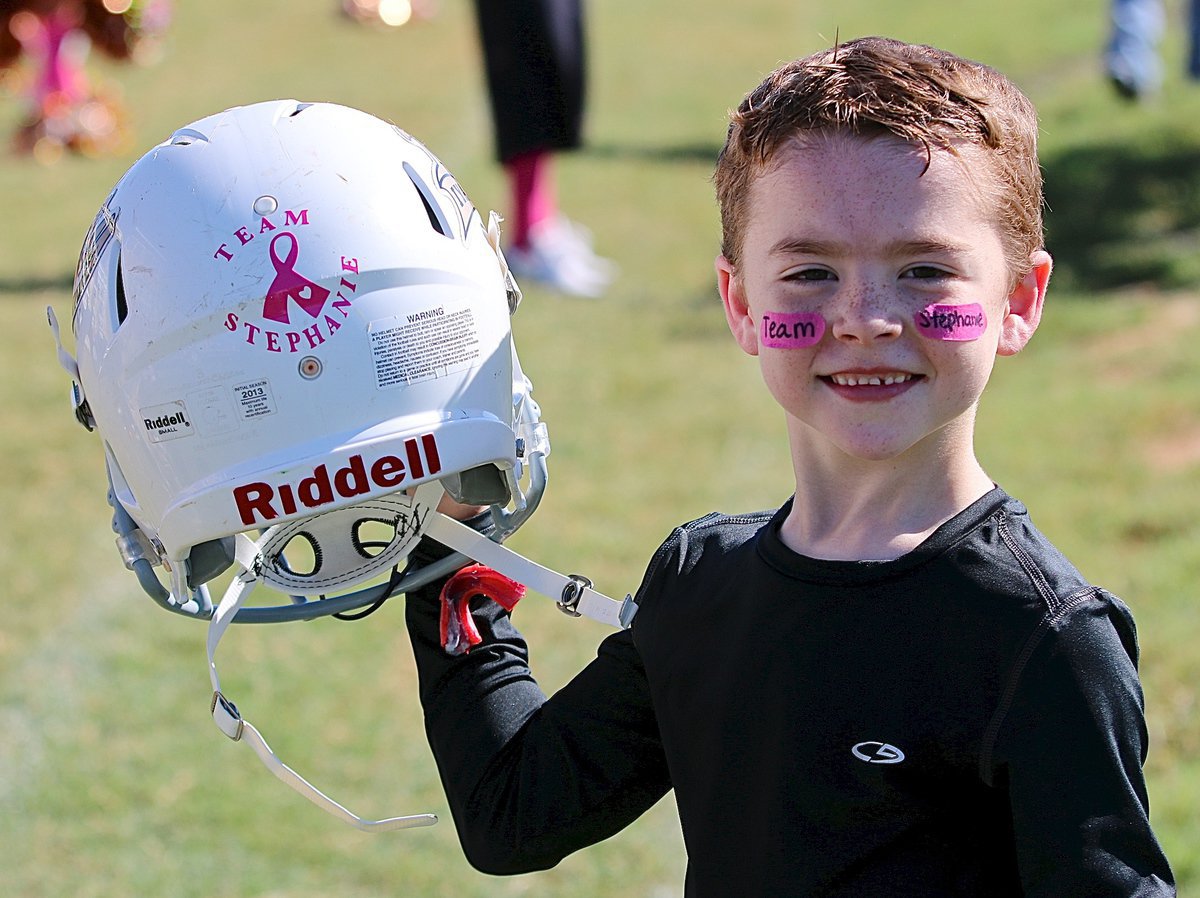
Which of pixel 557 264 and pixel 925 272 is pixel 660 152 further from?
pixel 925 272

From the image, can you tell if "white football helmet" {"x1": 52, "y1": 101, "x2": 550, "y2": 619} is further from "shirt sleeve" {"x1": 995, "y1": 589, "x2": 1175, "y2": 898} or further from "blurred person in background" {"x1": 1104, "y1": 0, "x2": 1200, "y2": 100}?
"blurred person in background" {"x1": 1104, "y1": 0, "x2": 1200, "y2": 100}

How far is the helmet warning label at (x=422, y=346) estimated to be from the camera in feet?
6.35

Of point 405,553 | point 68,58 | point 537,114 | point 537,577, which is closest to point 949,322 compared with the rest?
point 537,577

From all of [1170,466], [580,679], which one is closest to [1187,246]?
[1170,466]

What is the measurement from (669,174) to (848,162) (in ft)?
32.4

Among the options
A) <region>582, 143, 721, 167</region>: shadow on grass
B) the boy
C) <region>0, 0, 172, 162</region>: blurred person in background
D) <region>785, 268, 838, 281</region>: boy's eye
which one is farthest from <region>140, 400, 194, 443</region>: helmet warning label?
<region>582, 143, 721, 167</region>: shadow on grass

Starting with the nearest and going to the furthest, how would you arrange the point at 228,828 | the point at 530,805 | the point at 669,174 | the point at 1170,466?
the point at 530,805 < the point at 228,828 < the point at 1170,466 < the point at 669,174

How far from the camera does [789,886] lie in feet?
5.61


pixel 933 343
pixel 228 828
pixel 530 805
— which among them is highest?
pixel 933 343

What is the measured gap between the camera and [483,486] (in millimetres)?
2047

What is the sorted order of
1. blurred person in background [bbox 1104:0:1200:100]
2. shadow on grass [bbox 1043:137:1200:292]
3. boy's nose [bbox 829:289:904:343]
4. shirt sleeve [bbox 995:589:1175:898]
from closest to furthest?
shirt sleeve [bbox 995:589:1175:898]
boy's nose [bbox 829:289:904:343]
shadow on grass [bbox 1043:137:1200:292]
blurred person in background [bbox 1104:0:1200:100]

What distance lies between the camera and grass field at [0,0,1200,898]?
13.5ft

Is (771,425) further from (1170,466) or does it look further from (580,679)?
(580,679)

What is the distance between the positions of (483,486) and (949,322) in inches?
25.4
